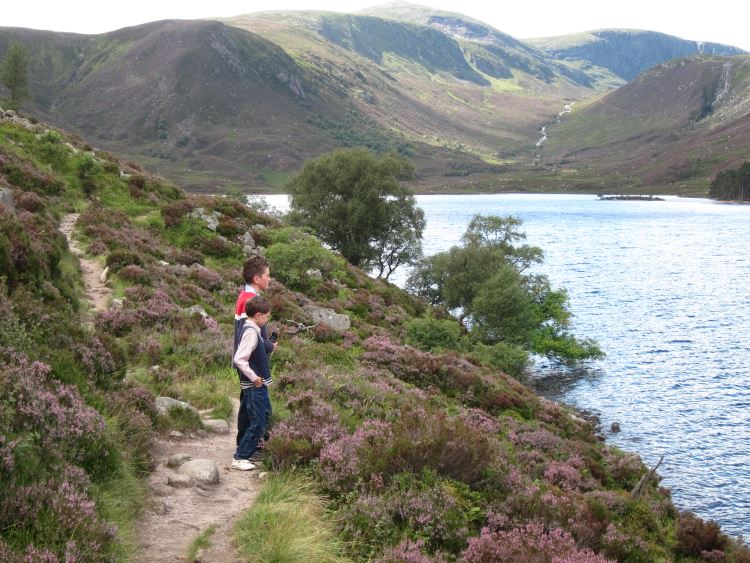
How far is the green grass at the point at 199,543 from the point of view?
20.0 ft

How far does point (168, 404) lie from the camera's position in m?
10.2

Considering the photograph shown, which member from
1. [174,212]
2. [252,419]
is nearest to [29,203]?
[174,212]

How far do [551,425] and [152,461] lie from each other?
2015 centimetres

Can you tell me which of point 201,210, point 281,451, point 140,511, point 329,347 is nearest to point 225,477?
point 281,451

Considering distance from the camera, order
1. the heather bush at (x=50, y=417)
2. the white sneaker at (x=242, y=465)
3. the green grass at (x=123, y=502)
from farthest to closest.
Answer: the white sneaker at (x=242, y=465) < the heather bush at (x=50, y=417) < the green grass at (x=123, y=502)

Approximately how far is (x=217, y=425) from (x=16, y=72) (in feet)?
270

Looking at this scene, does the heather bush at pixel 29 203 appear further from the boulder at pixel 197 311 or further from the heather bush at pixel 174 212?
the heather bush at pixel 174 212

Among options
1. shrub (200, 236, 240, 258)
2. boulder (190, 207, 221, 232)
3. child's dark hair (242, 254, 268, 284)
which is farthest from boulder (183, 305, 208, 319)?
boulder (190, 207, 221, 232)

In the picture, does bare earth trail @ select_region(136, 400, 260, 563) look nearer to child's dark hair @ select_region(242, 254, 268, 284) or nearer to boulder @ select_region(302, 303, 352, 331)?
child's dark hair @ select_region(242, 254, 268, 284)

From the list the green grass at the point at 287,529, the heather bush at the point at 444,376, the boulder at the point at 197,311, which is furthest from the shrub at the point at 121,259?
the green grass at the point at 287,529

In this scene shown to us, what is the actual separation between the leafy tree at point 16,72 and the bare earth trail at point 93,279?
64419 mm

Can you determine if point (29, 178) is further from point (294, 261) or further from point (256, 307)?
point (256, 307)

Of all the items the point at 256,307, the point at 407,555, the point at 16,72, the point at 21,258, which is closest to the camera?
the point at 407,555

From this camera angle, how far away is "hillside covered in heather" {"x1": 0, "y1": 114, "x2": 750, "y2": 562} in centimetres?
614
